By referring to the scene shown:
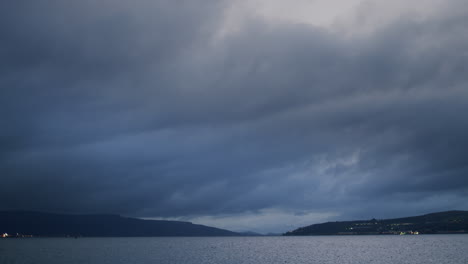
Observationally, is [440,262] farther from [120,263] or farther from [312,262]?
[120,263]

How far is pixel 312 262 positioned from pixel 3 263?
104 m

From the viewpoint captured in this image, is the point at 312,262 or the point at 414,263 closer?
the point at 414,263

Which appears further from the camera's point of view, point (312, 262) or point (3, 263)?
point (312, 262)

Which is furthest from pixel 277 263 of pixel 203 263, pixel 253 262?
pixel 203 263

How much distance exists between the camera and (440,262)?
132 meters

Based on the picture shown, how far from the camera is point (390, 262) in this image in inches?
5335

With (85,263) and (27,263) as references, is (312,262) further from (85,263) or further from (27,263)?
(27,263)

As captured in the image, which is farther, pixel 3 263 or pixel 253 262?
pixel 253 262

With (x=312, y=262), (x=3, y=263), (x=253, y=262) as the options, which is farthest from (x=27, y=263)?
(x=312, y=262)

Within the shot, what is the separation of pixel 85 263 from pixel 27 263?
59.0 feet

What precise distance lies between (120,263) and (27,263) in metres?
29.6

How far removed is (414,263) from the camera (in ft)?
429

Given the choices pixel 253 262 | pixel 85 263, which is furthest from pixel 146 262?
pixel 253 262

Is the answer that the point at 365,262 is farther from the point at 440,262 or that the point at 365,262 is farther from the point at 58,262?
the point at 58,262
